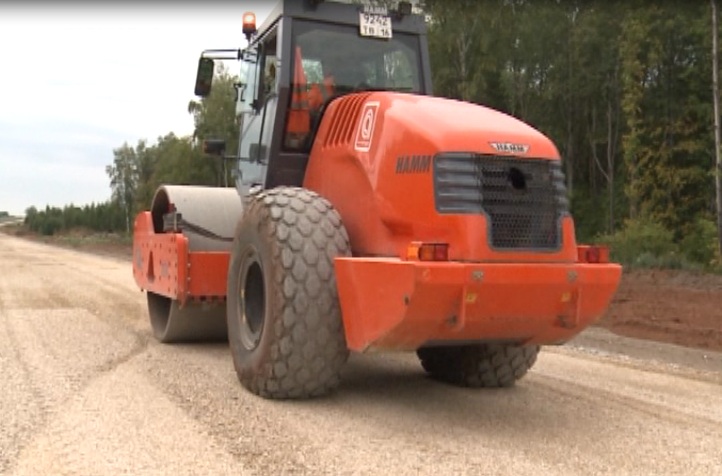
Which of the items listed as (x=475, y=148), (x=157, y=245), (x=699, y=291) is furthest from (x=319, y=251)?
(x=699, y=291)

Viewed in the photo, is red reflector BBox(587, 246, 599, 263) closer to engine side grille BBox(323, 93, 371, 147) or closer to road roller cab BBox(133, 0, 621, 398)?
road roller cab BBox(133, 0, 621, 398)

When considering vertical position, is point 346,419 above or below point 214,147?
below

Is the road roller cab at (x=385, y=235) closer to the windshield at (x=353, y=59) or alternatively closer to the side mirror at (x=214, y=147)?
the windshield at (x=353, y=59)

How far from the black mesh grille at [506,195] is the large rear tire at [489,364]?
50.3 inches

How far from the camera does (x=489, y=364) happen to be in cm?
599

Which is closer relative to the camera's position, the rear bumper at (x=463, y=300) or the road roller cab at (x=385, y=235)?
the rear bumper at (x=463, y=300)

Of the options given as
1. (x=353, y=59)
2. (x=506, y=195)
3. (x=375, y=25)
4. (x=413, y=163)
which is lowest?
(x=506, y=195)

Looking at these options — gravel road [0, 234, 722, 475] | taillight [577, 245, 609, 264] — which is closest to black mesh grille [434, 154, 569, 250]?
taillight [577, 245, 609, 264]

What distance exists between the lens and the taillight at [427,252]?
449 centimetres

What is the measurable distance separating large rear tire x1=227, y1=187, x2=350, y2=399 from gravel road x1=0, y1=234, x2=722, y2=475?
0.70 ft

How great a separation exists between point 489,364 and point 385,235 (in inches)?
59.0

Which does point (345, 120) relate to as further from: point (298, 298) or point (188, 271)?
point (188, 271)

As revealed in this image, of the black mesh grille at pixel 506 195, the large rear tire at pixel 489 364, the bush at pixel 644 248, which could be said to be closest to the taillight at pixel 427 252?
the black mesh grille at pixel 506 195

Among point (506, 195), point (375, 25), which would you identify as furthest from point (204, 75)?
point (506, 195)
